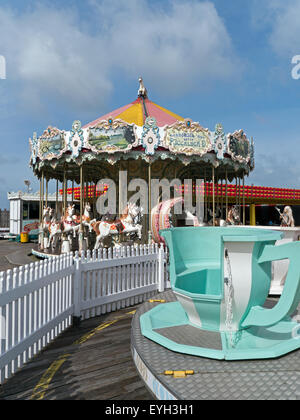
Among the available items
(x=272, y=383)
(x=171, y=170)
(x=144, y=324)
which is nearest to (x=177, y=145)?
(x=171, y=170)

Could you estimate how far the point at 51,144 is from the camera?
11.8 metres

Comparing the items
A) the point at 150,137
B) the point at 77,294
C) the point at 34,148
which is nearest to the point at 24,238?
the point at 34,148

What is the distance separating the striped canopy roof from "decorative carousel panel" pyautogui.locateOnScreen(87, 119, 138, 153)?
240 cm

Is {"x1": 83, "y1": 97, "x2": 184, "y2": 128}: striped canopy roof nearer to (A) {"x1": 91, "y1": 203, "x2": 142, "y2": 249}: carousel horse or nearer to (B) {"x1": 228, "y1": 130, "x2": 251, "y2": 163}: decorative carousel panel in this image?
(B) {"x1": 228, "y1": 130, "x2": 251, "y2": 163}: decorative carousel panel

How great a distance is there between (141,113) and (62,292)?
1111cm

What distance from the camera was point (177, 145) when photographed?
11.0 metres

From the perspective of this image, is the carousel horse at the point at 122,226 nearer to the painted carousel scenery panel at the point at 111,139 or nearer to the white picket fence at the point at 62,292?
the painted carousel scenery panel at the point at 111,139

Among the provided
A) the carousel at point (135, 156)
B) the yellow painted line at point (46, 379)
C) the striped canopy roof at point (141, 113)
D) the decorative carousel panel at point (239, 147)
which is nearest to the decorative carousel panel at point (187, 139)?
the carousel at point (135, 156)

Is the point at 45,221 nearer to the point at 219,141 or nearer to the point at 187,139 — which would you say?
the point at 187,139

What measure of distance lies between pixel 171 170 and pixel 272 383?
38.7 ft

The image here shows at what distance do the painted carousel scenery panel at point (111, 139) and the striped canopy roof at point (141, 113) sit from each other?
95.2 inches

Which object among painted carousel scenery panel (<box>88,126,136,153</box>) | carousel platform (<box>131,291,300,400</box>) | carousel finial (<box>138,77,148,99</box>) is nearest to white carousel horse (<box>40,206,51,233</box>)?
painted carousel scenery panel (<box>88,126,136,153</box>)

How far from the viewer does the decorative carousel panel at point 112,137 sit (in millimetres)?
10852
